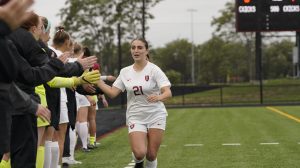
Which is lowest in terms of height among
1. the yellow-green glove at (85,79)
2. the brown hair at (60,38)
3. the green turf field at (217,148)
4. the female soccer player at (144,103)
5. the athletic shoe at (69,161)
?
the green turf field at (217,148)

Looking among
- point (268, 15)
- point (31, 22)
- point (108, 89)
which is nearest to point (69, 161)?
point (108, 89)

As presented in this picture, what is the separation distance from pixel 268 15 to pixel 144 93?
19.7 metres

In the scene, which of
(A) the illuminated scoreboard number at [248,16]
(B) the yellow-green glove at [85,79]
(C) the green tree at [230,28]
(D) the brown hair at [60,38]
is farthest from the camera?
(C) the green tree at [230,28]

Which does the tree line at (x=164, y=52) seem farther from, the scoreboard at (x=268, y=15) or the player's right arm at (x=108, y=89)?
the player's right arm at (x=108, y=89)

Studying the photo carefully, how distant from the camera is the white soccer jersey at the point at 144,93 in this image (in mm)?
7910

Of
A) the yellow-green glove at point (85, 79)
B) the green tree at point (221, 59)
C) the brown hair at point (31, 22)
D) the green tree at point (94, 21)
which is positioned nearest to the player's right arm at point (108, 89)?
the yellow-green glove at point (85, 79)

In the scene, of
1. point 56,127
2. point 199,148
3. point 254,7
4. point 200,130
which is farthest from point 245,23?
point 56,127

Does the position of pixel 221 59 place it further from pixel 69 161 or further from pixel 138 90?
pixel 138 90

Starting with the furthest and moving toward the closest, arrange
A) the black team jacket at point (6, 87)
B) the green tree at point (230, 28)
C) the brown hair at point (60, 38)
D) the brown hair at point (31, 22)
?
the green tree at point (230, 28) → the brown hair at point (60, 38) → the brown hair at point (31, 22) → the black team jacket at point (6, 87)

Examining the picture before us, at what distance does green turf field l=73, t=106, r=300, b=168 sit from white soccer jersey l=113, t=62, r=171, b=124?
4.55ft

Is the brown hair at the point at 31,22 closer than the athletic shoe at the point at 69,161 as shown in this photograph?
Yes

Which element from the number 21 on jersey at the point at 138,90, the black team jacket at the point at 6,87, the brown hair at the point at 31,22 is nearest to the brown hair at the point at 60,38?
the number 21 on jersey at the point at 138,90

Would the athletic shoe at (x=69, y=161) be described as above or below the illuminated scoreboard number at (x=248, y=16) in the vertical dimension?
below

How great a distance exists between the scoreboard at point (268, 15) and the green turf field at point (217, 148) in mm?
10965
